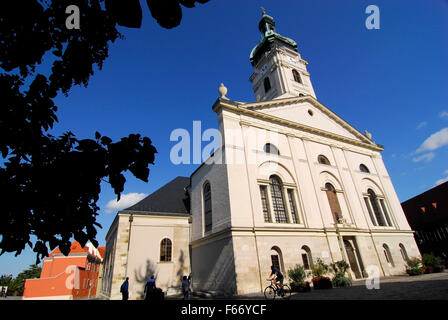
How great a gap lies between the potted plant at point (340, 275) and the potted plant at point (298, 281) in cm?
248

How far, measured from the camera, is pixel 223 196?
15.7 metres

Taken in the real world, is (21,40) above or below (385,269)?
above

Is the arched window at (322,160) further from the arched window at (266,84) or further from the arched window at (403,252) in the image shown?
the arched window at (266,84)

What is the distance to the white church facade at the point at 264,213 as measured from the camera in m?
14.5

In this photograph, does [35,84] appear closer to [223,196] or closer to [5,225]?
[5,225]

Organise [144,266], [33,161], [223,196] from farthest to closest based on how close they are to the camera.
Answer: [144,266]
[223,196]
[33,161]

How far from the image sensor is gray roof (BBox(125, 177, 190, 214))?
64.8ft

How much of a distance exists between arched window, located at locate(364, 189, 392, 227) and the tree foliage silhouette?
79.3ft

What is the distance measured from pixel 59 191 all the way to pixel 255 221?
13.5 m

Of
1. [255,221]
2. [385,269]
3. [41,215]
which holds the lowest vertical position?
[385,269]

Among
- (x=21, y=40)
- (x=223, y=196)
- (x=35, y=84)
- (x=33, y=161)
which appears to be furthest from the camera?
(x=223, y=196)
